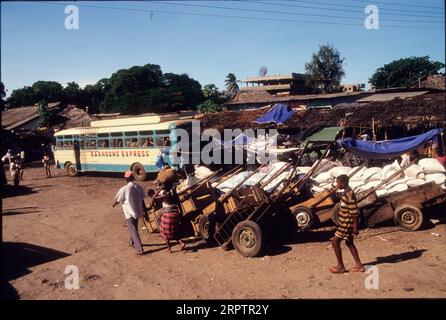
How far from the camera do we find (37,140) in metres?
33.7

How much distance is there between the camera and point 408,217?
27.8ft

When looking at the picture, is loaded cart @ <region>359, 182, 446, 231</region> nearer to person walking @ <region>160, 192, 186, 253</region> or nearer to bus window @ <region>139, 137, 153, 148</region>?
person walking @ <region>160, 192, 186, 253</region>

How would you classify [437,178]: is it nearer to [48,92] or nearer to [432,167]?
[432,167]

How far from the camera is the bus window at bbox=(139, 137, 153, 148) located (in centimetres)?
1775

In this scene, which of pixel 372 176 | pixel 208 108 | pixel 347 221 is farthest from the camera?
pixel 208 108

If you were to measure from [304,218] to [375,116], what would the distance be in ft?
37.7

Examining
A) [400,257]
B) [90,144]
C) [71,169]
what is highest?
[90,144]

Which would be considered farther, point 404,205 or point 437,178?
point 437,178

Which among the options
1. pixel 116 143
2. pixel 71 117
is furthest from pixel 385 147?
pixel 71 117

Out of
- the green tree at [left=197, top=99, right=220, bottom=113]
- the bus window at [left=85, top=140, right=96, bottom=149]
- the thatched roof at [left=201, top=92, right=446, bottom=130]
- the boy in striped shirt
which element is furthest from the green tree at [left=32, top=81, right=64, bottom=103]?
the boy in striped shirt

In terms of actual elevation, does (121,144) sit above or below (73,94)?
below
